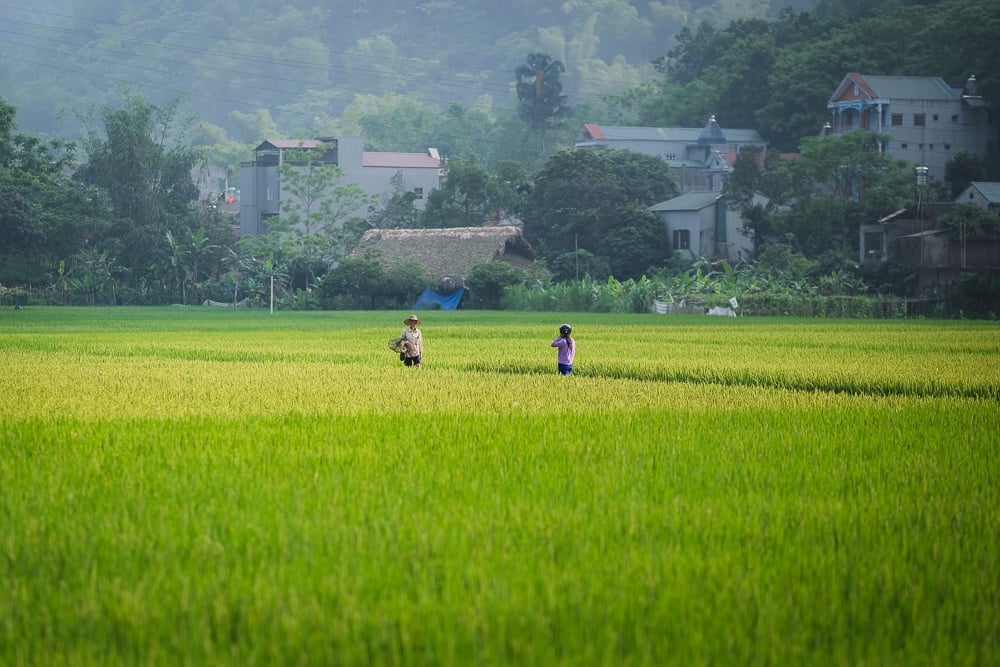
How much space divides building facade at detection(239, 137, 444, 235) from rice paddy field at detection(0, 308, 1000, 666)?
176 ft

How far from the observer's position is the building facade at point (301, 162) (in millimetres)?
64938

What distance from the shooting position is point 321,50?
529 feet

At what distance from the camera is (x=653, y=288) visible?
4366 cm

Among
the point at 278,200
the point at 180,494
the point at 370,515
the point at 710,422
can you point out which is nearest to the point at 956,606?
the point at 370,515

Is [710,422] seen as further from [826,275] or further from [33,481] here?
[826,275]

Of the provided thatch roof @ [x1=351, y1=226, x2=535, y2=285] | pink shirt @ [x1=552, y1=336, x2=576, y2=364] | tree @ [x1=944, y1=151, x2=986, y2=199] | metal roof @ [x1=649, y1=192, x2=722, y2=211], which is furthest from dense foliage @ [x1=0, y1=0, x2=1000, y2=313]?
pink shirt @ [x1=552, y1=336, x2=576, y2=364]

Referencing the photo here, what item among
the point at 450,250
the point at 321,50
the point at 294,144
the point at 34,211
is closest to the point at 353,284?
the point at 450,250

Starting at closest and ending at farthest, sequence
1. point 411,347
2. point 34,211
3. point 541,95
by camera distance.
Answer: point 411,347
point 34,211
point 541,95

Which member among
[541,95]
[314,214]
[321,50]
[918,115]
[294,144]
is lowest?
[314,214]

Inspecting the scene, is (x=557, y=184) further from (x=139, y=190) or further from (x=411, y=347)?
(x=411, y=347)

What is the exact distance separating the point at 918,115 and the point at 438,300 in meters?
24.2

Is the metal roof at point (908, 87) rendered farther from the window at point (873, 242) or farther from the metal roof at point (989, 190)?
the window at point (873, 242)

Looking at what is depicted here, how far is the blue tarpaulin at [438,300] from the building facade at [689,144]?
20301mm

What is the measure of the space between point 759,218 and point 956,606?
44.8 meters
